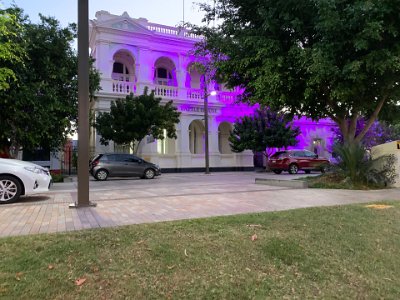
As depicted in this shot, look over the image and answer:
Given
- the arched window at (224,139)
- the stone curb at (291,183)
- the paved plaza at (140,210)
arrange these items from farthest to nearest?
the arched window at (224,139), the stone curb at (291,183), the paved plaza at (140,210)

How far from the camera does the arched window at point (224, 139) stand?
32.6m

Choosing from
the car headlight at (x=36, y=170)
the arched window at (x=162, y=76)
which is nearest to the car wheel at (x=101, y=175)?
the car headlight at (x=36, y=170)

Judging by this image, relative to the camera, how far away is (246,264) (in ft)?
13.7

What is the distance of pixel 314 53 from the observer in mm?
10102

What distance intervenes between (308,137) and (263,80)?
26.0m

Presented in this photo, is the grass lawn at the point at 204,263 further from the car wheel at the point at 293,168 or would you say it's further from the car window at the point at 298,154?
the car window at the point at 298,154

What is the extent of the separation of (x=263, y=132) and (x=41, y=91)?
15930mm

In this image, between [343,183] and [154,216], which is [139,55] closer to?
[343,183]

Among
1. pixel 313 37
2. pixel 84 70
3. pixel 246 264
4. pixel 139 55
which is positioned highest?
pixel 139 55

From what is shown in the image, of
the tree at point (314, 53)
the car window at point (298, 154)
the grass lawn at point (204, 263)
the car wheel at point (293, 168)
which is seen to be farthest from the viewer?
the car window at point (298, 154)

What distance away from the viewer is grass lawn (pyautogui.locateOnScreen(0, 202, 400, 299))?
357 cm

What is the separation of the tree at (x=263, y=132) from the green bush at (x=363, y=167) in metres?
14.5

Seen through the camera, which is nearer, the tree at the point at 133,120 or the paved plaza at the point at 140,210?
the paved plaza at the point at 140,210

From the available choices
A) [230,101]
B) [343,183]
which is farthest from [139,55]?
[343,183]
